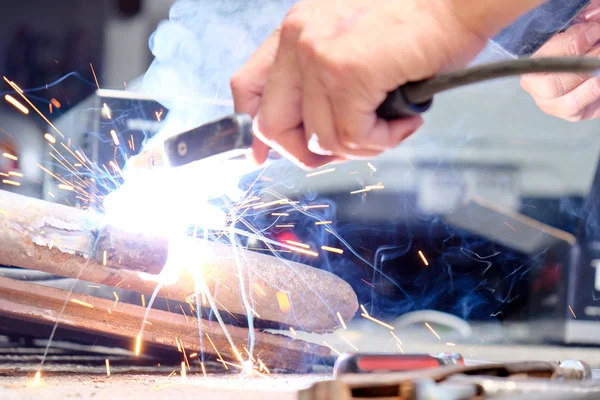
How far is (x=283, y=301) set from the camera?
1984 mm

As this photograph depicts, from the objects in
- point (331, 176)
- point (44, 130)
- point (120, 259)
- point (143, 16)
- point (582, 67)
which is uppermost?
point (143, 16)

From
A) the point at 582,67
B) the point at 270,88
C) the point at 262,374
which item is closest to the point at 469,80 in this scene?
the point at 582,67

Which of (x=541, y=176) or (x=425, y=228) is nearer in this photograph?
(x=425, y=228)

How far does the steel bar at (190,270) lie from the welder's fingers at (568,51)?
1.01 meters

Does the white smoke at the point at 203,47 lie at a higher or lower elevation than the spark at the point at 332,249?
higher

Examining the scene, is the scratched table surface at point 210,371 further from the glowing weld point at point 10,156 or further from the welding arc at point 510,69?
the glowing weld point at point 10,156

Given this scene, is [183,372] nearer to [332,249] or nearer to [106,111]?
[332,249]

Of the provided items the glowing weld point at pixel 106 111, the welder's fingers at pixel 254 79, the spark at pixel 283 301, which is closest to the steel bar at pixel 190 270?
the spark at pixel 283 301

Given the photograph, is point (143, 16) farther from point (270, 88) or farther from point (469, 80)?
point (469, 80)

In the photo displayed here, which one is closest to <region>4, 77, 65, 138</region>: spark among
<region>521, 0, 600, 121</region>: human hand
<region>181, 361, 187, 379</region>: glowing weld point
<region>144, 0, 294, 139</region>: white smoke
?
<region>144, 0, 294, 139</region>: white smoke

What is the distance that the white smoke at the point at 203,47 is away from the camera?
280 cm

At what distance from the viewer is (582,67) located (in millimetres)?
870

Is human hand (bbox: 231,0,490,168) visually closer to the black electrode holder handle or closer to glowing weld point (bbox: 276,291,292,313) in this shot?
the black electrode holder handle

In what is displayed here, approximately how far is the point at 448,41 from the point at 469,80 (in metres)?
0.07
